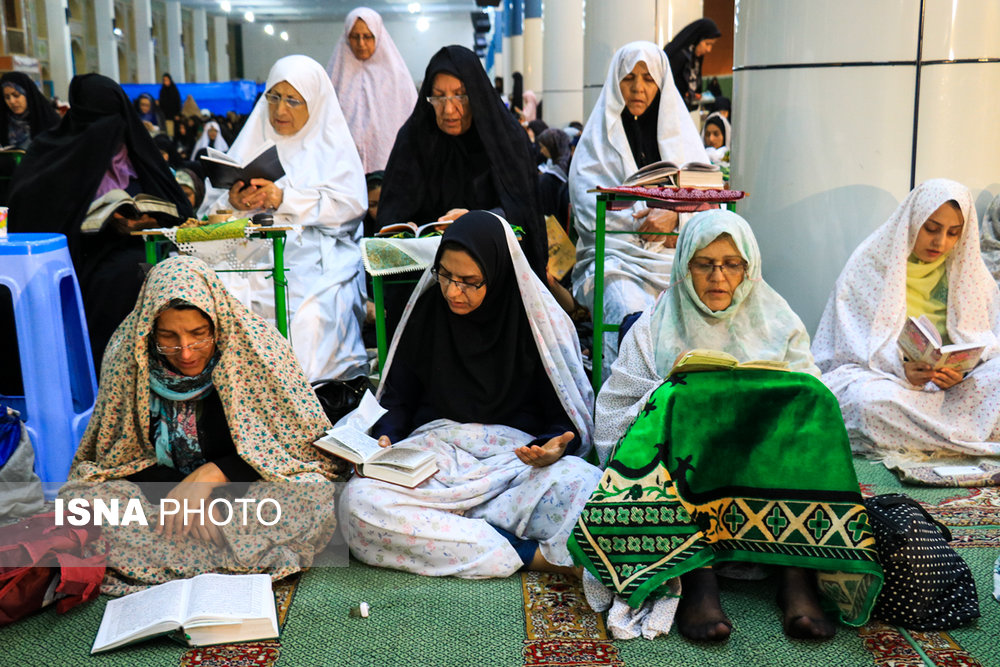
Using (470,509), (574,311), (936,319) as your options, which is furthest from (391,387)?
(936,319)

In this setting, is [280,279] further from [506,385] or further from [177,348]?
[506,385]

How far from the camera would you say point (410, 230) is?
3785mm

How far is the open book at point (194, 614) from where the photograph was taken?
7.48ft

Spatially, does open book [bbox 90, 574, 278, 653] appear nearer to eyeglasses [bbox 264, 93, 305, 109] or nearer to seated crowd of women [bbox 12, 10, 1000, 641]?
seated crowd of women [bbox 12, 10, 1000, 641]

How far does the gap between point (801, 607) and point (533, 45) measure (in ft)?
52.4

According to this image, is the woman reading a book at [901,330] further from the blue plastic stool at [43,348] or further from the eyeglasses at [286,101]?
the blue plastic stool at [43,348]

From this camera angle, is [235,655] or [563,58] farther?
[563,58]

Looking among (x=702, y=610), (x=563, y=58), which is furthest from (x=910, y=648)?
(x=563, y=58)

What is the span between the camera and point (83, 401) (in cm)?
341

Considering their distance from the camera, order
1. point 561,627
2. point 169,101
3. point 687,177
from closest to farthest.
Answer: point 561,627 → point 687,177 → point 169,101

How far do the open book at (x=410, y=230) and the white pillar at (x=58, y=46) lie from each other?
18274mm

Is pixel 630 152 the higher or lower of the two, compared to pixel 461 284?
higher

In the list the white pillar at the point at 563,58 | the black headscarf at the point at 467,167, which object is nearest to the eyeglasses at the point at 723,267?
the black headscarf at the point at 467,167

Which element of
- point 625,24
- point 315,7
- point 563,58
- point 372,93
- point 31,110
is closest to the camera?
point 372,93
